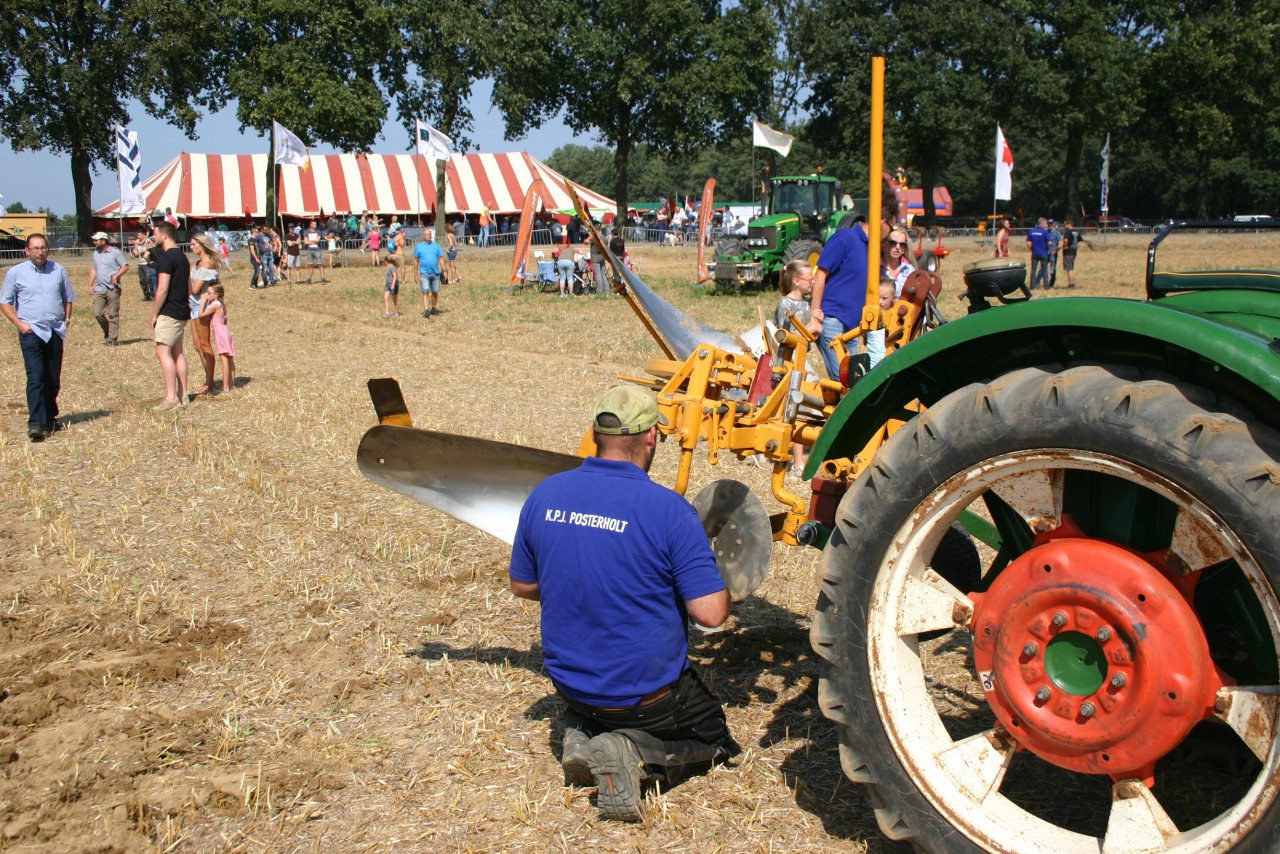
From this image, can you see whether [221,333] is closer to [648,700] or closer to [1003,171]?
[648,700]

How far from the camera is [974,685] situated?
13.7ft

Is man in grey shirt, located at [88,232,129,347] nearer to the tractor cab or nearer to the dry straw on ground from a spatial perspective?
the dry straw on ground

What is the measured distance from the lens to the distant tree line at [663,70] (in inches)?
1583

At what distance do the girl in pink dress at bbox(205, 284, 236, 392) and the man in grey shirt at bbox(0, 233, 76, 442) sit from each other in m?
1.85

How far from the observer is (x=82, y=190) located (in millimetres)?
45688

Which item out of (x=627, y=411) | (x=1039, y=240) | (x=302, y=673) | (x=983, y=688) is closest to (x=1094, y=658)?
(x=983, y=688)

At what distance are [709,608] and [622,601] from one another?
27 cm

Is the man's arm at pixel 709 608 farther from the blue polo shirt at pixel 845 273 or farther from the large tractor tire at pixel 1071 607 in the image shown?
the blue polo shirt at pixel 845 273

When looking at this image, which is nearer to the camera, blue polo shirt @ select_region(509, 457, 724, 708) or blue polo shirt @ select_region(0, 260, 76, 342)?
blue polo shirt @ select_region(509, 457, 724, 708)

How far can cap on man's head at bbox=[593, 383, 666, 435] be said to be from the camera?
3.41m

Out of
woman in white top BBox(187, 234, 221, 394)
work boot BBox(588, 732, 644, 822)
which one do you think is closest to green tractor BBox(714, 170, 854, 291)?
woman in white top BBox(187, 234, 221, 394)

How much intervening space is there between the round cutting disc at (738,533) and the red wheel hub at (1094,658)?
50.8 inches

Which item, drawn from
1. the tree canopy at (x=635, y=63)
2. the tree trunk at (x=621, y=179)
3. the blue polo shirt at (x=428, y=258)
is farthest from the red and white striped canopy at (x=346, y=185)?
the blue polo shirt at (x=428, y=258)

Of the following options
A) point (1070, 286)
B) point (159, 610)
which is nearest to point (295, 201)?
point (1070, 286)
